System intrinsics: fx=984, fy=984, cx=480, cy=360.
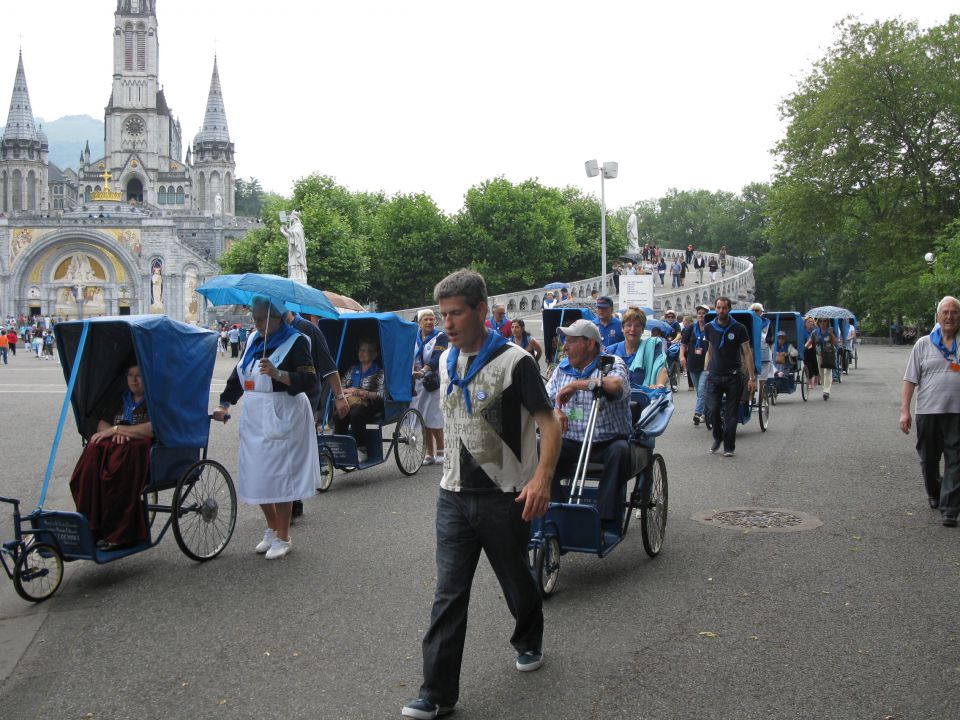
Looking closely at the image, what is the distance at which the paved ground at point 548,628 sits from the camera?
4.70m

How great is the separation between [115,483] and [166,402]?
0.71 metres

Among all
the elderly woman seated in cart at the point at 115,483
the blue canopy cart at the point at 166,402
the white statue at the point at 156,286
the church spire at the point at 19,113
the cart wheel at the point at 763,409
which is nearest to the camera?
the elderly woman seated in cart at the point at 115,483

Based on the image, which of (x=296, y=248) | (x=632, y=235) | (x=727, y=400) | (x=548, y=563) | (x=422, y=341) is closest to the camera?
(x=548, y=563)

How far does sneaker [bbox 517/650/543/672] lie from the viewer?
5.00 m

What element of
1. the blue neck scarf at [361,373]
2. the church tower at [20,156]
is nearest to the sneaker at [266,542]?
the blue neck scarf at [361,373]

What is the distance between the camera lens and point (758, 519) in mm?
8773

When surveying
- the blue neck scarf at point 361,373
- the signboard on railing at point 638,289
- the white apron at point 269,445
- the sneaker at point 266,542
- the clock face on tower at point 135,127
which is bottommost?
the sneaker at point 266,542

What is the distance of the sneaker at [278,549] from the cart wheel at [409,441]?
3673 millimetres

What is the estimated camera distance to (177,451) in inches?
291

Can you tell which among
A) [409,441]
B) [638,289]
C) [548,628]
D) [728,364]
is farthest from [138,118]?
[548,628]

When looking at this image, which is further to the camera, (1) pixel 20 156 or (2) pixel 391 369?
(1) pixel 20 156

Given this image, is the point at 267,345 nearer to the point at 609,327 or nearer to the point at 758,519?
the point at 758,519

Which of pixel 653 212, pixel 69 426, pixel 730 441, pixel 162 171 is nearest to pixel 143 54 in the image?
pixel 162 171

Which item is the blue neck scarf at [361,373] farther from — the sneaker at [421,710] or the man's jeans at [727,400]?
the sneaker at [421,710]
